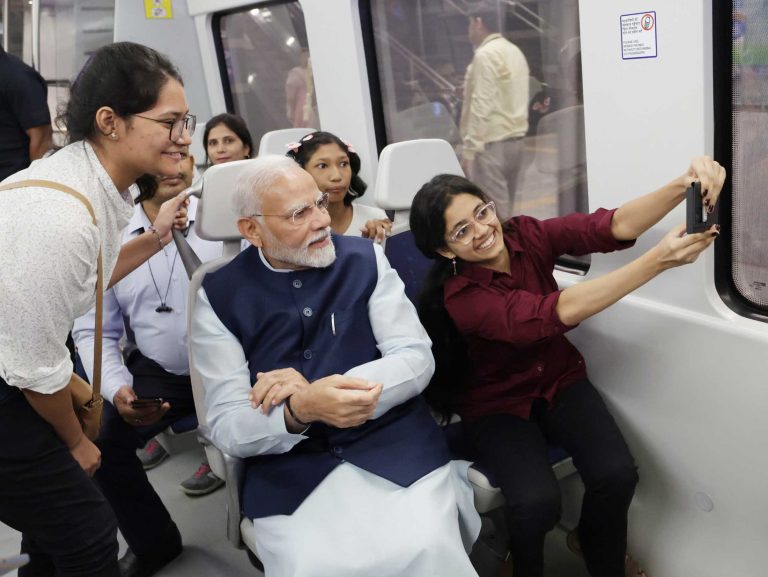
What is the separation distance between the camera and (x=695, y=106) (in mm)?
1963

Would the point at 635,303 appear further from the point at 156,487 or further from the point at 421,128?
the point at 156,487

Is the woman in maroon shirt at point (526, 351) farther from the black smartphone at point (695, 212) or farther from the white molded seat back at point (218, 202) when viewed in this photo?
the white molded seat back at point (218, 202)

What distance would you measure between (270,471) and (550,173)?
1.58 meters

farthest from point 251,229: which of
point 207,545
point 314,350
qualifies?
point 207,545

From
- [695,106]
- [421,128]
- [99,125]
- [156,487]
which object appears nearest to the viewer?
[99,125]

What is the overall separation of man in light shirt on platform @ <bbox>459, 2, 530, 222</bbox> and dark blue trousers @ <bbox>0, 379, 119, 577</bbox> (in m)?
1.99

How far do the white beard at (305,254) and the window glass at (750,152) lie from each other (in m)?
1.10

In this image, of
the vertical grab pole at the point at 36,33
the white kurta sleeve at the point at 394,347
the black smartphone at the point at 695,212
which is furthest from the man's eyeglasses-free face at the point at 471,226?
the vertical grab pole at the point at 36,33

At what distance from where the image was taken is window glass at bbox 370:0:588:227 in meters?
2.72

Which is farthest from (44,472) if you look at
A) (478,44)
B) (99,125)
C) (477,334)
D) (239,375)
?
(478,44)

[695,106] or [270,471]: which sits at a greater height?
[695,106]

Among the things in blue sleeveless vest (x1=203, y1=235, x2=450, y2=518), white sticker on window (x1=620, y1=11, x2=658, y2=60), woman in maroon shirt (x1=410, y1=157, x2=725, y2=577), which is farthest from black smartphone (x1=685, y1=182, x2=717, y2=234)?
blue sleeveless vest (x1=203, y1=235, x2=450, y2=518)

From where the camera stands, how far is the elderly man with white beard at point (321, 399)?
1860 mm

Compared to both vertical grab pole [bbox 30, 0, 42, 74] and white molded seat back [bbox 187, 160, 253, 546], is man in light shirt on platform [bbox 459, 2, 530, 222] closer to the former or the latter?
white molded seat back [bbox 187, 160, 253, 546]
